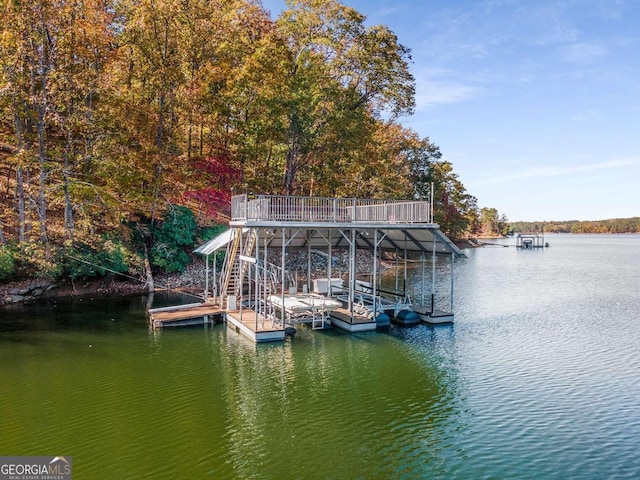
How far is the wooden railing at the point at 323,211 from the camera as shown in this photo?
1750 cm

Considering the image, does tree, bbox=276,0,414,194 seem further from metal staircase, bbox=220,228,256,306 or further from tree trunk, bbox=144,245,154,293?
metal staircase, bbox=220,228,256,306

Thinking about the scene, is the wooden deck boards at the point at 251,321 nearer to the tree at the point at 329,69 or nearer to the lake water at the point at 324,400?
the lake water at the point at 324,400

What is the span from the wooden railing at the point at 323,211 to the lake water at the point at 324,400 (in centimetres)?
476

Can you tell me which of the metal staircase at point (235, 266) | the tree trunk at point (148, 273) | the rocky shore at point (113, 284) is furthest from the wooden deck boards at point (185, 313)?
the tree trunk at point (148, 273)

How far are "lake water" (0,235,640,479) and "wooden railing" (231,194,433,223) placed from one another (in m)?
4.76

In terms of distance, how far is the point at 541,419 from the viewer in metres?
10.7

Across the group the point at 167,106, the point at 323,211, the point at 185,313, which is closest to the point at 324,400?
the point at 323,211

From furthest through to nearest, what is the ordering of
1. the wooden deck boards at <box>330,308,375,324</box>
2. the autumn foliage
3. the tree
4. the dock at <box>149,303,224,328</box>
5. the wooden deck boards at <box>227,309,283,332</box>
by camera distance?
the tree → the autumn foliage → the dock at <box>149,303,224,328</box> → the wooden deck boards at <box>330,308,375,324</box> → the wooden deck boards at <box>227,309,283,332</box>

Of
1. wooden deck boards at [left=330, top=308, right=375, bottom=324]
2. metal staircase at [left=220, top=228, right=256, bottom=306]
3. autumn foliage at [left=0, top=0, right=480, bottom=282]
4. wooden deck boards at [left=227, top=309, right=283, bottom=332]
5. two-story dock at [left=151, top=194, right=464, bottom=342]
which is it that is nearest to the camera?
wooden deck boards at [left=227, top=309, right=283, bottom=332]

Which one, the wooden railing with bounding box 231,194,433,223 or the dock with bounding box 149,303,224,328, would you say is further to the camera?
the dock with bounding box 149,303,224,328

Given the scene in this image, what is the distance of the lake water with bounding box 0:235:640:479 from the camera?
869cm

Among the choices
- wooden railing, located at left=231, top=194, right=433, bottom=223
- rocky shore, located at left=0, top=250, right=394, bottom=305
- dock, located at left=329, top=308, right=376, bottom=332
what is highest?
wooden railing, located at left=231, top=194, right=433, bottom=223

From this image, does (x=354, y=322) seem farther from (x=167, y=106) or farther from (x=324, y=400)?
(x=167, y=106)

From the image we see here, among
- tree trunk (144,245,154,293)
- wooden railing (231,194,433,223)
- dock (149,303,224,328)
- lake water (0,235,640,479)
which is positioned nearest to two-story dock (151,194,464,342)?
wooden railing (231,194,433,223)
